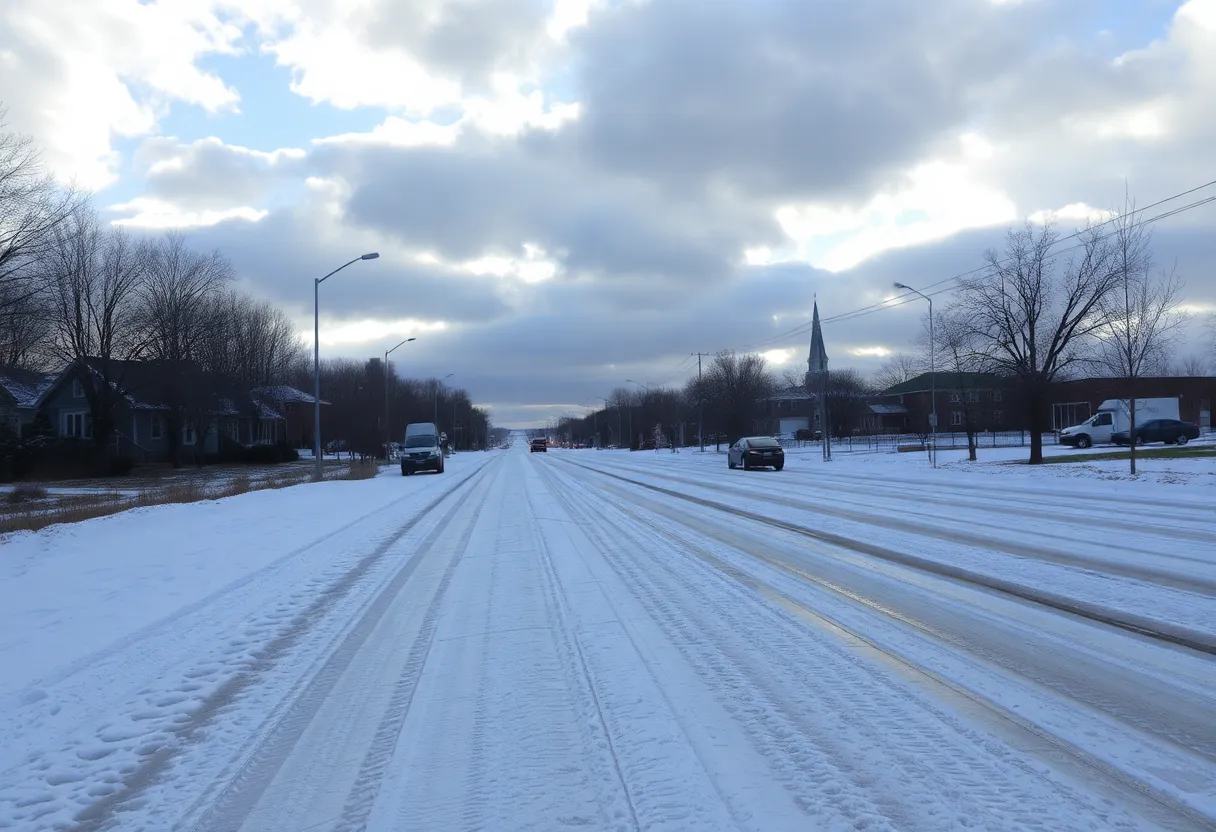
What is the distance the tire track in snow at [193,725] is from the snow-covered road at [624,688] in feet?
0.08

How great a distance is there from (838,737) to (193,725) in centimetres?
409

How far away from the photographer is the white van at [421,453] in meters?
44.9

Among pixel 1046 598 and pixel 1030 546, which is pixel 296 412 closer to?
pixel 1030 546

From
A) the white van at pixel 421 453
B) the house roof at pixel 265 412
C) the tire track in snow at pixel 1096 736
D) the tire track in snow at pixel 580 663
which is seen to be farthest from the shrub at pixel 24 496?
the house roof at pixel 265 412

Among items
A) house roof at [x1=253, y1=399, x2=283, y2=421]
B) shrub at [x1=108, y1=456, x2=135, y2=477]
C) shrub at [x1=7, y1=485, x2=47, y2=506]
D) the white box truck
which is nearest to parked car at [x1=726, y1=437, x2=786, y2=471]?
the white box truck

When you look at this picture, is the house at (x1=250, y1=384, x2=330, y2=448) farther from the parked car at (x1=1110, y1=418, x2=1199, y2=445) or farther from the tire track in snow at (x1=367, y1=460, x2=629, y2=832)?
the tire track in snow at (x1=367, y1=460, x2=629, y2=832)

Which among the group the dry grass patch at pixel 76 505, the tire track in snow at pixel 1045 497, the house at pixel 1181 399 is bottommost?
the tire track in snow at pixel 1045 497

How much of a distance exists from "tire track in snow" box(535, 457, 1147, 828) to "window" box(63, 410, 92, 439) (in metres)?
65.6

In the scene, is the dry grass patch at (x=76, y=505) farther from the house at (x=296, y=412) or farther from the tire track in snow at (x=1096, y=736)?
the house at (x=296, y=412)

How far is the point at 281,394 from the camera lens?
9000 cm

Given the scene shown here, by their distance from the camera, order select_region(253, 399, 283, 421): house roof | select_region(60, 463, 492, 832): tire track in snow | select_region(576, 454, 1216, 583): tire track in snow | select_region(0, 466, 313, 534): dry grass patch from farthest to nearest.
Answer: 1. select_region(253, 399, 283, 421): house roof
2. select_region(0, 466, 313, 534): dry grass patch
3. select_region(576, 454, 1216, 583): tire track in snow
4. select_region(60, 463, 492, 832): tire track in snow

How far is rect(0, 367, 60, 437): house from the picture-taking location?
39219 millimetres

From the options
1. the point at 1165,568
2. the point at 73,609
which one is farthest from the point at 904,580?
the point at 73,609

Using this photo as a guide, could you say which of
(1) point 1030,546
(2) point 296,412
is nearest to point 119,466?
(1) point 1030,546
